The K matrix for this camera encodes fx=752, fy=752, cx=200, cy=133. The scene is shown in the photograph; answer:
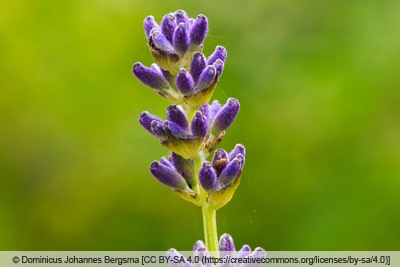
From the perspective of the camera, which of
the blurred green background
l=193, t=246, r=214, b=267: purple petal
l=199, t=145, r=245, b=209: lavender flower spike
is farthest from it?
the blurred green background

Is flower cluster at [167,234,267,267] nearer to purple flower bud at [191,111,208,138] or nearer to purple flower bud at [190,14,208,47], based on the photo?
purple flower bud at [191,111,208,138]

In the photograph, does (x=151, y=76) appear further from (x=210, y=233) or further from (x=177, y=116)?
(x=210, y=233)

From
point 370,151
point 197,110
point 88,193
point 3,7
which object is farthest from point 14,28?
point 197,110

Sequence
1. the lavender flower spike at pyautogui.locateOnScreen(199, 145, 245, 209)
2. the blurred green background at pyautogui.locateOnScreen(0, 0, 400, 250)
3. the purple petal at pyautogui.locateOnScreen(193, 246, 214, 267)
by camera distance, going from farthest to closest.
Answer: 1. the blurred green background at pyautogui.locateOnScreen(0, 0, 400, 250)
2. the lavender flower spike at pyautogui.locateOnScreen(199, 145, 245, 209)
3. the purple petal at pyautogui.locateOnScreen(193, 246, 214, 267)

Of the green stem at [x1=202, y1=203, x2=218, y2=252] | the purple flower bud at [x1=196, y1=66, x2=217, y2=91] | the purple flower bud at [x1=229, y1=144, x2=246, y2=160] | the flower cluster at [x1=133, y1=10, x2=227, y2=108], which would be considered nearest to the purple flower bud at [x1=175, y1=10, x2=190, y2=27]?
the flower cluster at [x1=133, y1=10, x2=227, y2=108]

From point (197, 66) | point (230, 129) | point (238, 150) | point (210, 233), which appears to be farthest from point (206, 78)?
point (230, 129)

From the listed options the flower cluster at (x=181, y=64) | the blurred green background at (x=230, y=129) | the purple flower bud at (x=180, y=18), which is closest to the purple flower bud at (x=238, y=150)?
the flower cluster at (x=181, y=64)
